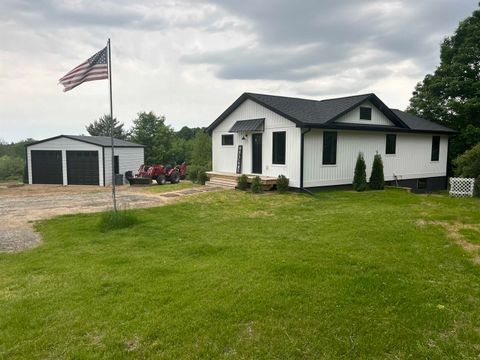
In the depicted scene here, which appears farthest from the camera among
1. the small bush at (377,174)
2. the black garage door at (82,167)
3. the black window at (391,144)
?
the black garage door at (82,167)

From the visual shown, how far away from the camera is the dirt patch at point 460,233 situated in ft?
18.5

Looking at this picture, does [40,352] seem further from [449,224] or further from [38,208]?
[38,208]

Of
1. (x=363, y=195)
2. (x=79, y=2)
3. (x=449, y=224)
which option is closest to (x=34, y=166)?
(x=79, y=2)

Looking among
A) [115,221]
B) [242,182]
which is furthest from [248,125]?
[115,221]

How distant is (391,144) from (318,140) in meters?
4.90

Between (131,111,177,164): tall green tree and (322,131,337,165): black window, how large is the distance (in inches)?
847

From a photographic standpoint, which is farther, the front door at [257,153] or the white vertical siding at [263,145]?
the front door at [257,153]

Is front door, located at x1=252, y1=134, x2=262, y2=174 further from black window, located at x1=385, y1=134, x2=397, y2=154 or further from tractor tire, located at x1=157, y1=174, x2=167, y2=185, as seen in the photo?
black window, located at x1=385, y1=134, x2=397, y2=154

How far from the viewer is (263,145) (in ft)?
47.3

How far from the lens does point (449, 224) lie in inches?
300

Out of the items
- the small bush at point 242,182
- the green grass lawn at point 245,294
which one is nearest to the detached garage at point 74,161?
the small bush at point 242,182

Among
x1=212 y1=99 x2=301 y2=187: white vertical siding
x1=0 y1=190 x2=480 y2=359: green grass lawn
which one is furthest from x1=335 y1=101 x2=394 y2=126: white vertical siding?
x1=0 y1=190 x2=480 y2=359: green grass lawn

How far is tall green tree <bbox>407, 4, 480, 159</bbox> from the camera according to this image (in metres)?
19.7

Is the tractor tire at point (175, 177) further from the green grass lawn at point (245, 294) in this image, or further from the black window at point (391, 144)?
the green grass lawn at point (245, 294)
